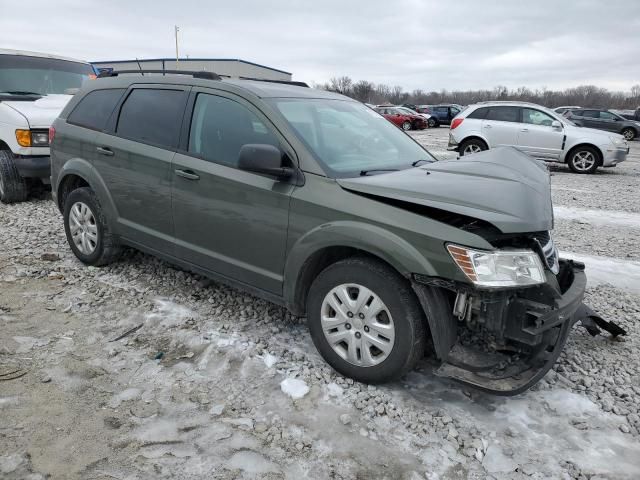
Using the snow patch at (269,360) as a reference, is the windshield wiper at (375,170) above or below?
above

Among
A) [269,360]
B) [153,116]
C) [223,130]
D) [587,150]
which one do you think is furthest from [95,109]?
[587,150]

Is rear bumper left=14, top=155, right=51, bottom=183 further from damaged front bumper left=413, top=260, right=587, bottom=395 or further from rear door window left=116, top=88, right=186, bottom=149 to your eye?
damaged front bumper left=413, top=260, right=587, bottom=395

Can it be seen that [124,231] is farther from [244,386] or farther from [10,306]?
[244,386]

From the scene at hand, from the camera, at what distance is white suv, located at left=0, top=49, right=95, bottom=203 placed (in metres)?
6.70

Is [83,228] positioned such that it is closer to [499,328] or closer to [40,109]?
[40,109]

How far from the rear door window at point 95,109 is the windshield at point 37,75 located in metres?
3.65

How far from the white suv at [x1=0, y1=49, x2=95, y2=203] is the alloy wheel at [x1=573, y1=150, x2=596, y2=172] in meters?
11.6

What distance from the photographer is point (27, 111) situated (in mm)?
6750

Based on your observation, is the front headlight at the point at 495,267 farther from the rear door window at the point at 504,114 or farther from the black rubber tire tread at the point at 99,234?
the rear door window at the point at 504,114

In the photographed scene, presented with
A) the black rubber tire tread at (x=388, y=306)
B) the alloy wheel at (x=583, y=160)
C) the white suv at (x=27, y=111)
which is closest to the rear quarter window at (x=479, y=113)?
the alloy wheel at (x=583, y=160)

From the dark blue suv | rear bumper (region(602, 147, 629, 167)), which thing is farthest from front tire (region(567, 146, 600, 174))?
the dark blue suv

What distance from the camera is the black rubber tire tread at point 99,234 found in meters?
4.42

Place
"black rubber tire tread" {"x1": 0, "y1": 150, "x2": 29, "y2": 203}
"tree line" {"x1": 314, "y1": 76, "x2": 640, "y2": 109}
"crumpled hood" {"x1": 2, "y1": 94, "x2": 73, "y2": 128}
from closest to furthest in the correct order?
"crumpled hood" {"x1": 2, "y1": 94, "x2": 73, "y2": 128} < "black rubber tire tread" {"x1": 0, "y1": 150, "x2": 29, "y2": 203} < "tree line" {"x1": 314, "y1": 76, "x2": 640, "y2": 109}

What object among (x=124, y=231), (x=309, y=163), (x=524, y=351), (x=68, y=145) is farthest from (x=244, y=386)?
(x=68, y=145)
